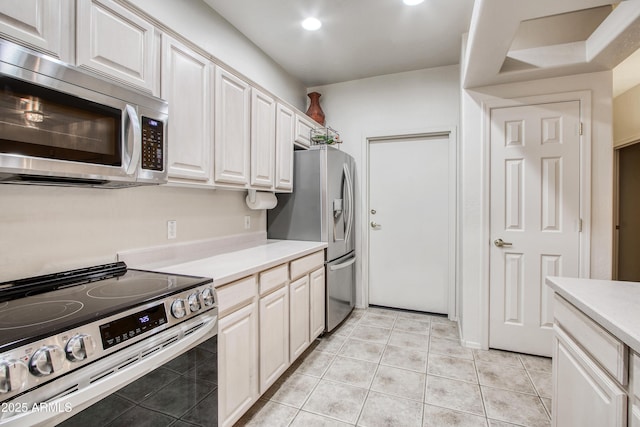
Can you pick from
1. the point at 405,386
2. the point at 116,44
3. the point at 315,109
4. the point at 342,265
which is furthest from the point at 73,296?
the point at 315,109

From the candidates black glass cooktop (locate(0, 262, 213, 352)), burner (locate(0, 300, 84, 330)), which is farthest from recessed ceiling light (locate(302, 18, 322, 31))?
burner (locate(0, 300, 84, 330))

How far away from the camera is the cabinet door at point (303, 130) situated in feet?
9.55

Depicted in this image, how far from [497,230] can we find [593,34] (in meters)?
1.51

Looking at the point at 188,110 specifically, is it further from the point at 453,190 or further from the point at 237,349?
the point at 453,190

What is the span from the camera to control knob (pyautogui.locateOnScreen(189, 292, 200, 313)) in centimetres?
127

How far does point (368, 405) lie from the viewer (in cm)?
189

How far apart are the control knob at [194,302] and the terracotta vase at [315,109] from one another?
271cm

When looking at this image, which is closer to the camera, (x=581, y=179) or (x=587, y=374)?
(x=587, y=374)

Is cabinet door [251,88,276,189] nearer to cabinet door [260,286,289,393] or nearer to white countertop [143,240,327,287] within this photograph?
white countertop [143,240,327,287]

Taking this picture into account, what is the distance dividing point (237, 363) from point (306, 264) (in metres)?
0.94

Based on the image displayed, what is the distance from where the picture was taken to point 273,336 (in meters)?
1.96

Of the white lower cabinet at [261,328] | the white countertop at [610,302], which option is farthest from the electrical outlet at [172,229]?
the white countertop at [610,302]

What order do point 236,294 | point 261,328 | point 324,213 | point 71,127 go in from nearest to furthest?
1. point 71,127
2. point 236,294
3. point 261,328
4. point 324,213

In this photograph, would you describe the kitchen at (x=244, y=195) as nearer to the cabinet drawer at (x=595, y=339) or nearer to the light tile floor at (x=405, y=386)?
the light tile floor at (x=405, y=386)
